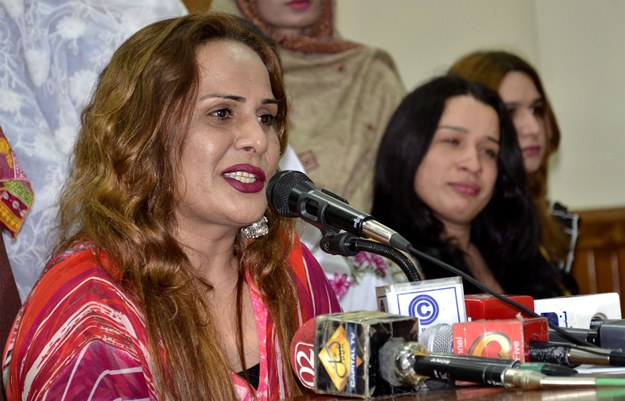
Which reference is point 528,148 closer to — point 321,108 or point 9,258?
point 321,108

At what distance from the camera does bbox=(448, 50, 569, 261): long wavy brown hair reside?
3430 millimetres

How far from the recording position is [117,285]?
64.2 inches

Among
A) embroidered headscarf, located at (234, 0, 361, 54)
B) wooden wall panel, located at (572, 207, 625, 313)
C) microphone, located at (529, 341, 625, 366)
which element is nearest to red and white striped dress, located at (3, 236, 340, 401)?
microphone, located at (529, 341, 625, 366)

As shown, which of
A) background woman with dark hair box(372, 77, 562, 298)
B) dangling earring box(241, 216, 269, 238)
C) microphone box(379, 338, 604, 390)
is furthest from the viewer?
background woman with dark hair box(372, 77, 562, 298)

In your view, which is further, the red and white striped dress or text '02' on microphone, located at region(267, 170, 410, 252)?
the red and white striped dress

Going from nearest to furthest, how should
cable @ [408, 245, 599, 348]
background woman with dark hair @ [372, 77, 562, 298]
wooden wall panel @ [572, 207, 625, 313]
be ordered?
cable @ [408, 245, 599, 348], background woman with dark hair @ [372, 77, 562, 298], wooden wall panel @ [572, 207, 625, 313]

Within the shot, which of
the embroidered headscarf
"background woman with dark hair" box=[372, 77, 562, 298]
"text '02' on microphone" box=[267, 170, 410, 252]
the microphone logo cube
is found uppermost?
the embroidered headscarf

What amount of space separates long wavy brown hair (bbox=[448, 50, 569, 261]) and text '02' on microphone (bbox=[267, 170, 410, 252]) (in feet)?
6.75

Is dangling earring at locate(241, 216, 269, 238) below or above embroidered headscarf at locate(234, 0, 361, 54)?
below

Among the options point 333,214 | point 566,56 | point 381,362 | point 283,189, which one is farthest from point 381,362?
point 566,56

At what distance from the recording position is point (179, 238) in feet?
5.93

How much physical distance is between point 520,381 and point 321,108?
6.69 ft

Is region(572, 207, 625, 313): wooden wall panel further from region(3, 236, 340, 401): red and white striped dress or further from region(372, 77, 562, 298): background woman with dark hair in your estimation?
region(3, 236, 340, 401): red and white striped dress

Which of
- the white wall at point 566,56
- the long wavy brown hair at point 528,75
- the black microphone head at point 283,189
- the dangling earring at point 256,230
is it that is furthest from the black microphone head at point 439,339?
the white wall at point 566,56
